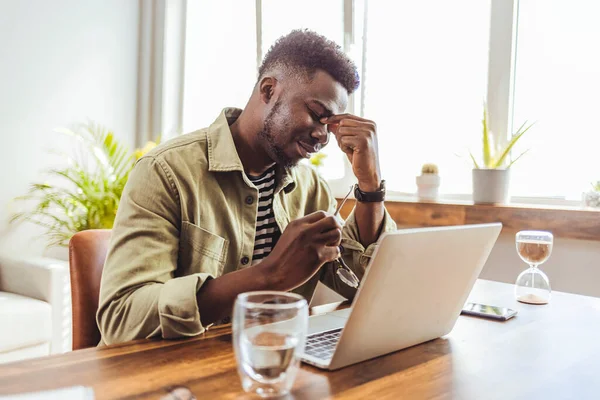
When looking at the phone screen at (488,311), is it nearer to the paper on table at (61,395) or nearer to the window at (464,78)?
the paper on table at (61,395)

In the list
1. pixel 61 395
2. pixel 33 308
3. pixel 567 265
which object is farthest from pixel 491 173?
pixel 33 308

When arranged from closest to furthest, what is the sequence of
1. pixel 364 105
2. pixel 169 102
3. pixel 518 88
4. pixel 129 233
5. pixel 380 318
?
pixel 380 318 < pixel 129 233 < pixel 518 88 < pixel 364 105 < pixel 169 102

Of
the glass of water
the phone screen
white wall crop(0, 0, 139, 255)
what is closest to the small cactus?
the phone screen

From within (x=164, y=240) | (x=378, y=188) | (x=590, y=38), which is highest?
(x=590, y=38)

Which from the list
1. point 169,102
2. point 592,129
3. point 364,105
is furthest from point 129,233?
point 169,102

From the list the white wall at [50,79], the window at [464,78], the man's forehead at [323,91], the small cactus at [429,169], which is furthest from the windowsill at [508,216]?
the white wall at [50,79]

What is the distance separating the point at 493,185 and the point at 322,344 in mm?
1517

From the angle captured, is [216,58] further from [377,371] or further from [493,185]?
[377,371]

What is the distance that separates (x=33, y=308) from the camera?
8.04 ft

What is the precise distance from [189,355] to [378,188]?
79 cm

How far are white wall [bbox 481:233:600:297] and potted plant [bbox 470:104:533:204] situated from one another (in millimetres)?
173

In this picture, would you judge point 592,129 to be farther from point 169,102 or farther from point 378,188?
point 169,102

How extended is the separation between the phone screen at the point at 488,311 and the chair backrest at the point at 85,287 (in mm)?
797

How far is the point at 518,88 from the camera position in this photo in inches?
93.3
